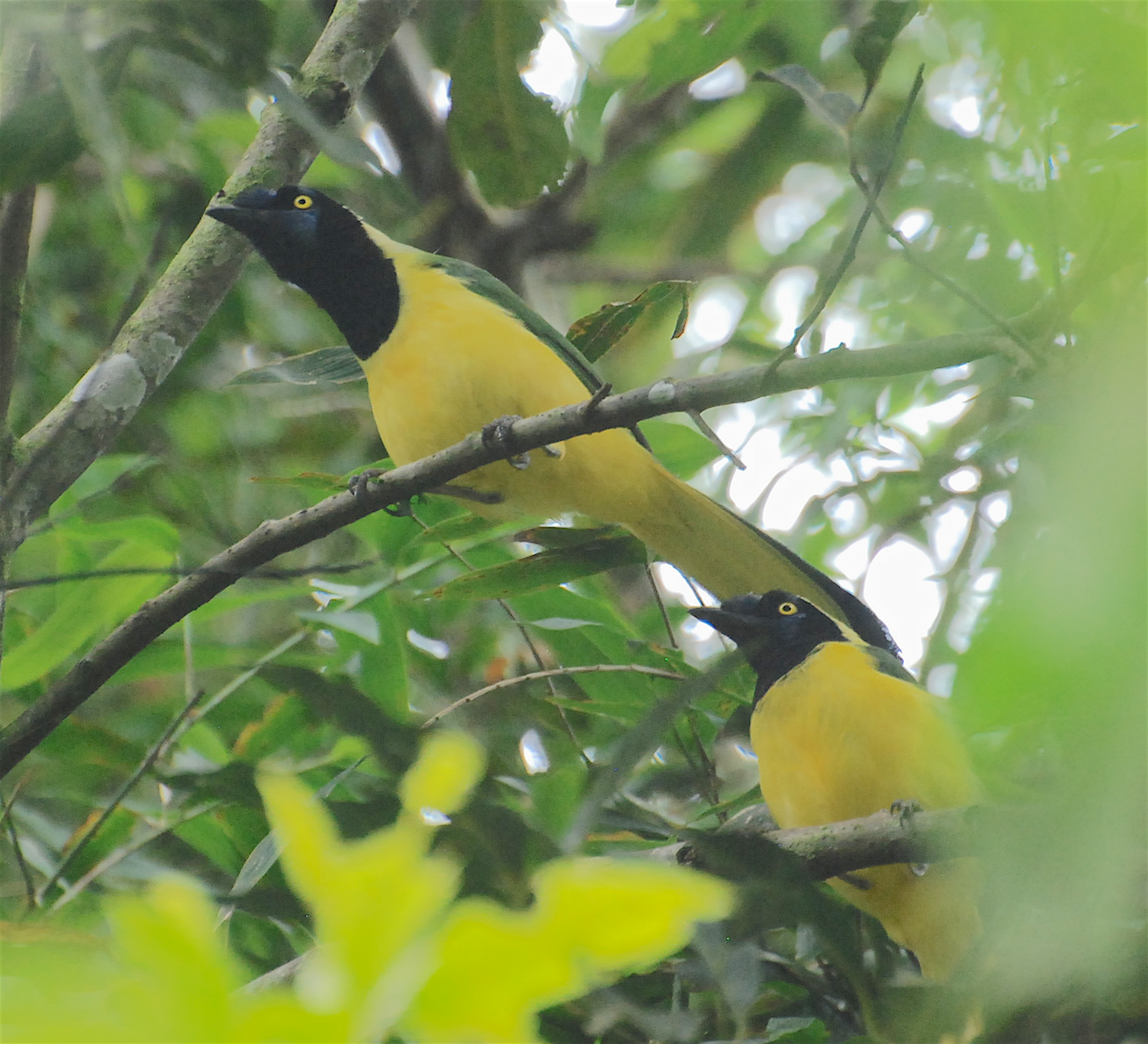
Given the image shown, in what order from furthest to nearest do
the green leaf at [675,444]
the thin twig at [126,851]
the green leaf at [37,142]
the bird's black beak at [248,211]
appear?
the green leaf at [675,444] < the bird's black beak at [248,211] < the thin twig at [126,851] < the green leaf at [37,142]

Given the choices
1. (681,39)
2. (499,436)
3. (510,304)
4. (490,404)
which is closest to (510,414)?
(490,404)

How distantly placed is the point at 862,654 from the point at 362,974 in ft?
7.25

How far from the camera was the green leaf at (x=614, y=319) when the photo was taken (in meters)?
2.01

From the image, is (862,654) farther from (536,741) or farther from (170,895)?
(170,895)

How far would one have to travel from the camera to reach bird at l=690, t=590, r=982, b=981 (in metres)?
2.04

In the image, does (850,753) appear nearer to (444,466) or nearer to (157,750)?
(444,466)

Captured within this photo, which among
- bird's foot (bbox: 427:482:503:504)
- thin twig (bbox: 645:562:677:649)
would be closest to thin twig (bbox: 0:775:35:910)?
bird's foot (bbox: 427:482:503:504)

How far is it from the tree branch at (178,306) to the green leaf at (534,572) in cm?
59

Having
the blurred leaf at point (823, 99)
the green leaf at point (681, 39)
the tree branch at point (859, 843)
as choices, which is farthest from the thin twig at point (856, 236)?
the tree branch at point (859, 843)

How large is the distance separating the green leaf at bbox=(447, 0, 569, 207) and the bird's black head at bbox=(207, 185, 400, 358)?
2.38ft

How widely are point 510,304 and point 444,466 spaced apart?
110 cm

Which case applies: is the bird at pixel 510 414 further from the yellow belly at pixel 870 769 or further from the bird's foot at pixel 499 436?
A: the bird's foot at pixel 499 436

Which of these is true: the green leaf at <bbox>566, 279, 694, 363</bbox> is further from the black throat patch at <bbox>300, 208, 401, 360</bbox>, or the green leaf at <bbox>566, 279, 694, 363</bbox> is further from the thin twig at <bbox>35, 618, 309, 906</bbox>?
the thin twig at <bbox>35, 618, 309, 906</bbox>

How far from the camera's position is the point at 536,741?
2.40 metres
